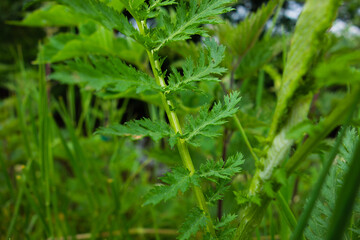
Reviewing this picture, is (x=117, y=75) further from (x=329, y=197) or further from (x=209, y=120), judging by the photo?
(x=329, y=197)

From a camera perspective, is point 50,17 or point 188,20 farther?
point 50,17

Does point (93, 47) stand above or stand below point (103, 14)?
below

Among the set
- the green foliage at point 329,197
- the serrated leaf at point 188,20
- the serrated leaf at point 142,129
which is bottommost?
the green foliage at point 329,197

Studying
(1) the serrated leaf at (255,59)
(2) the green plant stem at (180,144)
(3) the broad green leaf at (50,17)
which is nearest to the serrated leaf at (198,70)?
(2) the green plant stem at (180,144)

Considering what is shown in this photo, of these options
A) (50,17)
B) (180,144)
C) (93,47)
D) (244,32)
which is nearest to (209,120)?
(180,144)

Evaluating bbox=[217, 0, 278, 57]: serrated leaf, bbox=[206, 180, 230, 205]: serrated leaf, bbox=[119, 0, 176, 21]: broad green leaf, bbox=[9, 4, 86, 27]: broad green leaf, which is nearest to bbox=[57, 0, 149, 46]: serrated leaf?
bbox=[119, 0, 176, 21]: broad green leaf

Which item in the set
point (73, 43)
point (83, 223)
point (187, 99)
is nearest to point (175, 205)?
point (83, 223)

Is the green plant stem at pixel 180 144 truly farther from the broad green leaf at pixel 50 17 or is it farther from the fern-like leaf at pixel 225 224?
the broad green leaf at pixel 50 17
